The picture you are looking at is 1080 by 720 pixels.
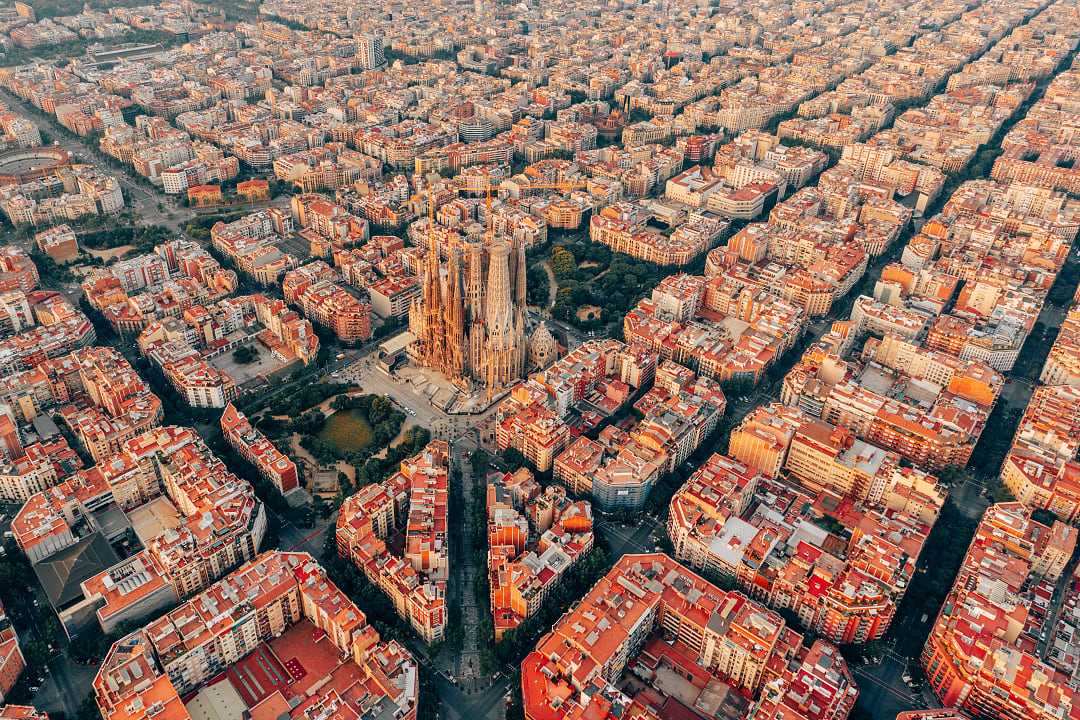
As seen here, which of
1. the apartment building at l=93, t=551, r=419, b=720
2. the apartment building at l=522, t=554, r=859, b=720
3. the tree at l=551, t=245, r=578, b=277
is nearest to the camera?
the apartment building at l=93, t=551, r=419, b=720

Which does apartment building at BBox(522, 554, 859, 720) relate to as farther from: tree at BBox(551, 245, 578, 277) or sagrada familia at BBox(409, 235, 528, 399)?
tree at BBox(551, 245, 578, 277)

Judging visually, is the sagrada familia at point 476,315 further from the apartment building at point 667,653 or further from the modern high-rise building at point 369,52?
the modern high-rise building at point 369,52

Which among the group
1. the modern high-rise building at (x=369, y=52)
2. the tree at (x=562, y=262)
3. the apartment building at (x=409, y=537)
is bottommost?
the apartment building at (x=409, y=537)

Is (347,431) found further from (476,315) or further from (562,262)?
(562,262)

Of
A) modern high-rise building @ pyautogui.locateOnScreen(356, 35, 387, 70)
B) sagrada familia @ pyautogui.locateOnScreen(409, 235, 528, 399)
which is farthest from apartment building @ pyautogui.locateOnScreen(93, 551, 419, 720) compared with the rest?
modern high-rise building @ pyautogui.locateOnScreen(356, 35, 387, 70)

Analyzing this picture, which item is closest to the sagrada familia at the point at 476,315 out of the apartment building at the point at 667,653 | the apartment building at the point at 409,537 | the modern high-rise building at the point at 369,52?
the apartment building at the point at 409,537

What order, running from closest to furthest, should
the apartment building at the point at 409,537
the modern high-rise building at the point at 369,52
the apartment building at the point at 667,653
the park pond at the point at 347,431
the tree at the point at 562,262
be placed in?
the apartment building at the point at 667,653, the apartment building at the point at 409,537, the park pond at the point at 347,431, the tree at the point at 562,262, the modern high-rise building at the point at 369,52
